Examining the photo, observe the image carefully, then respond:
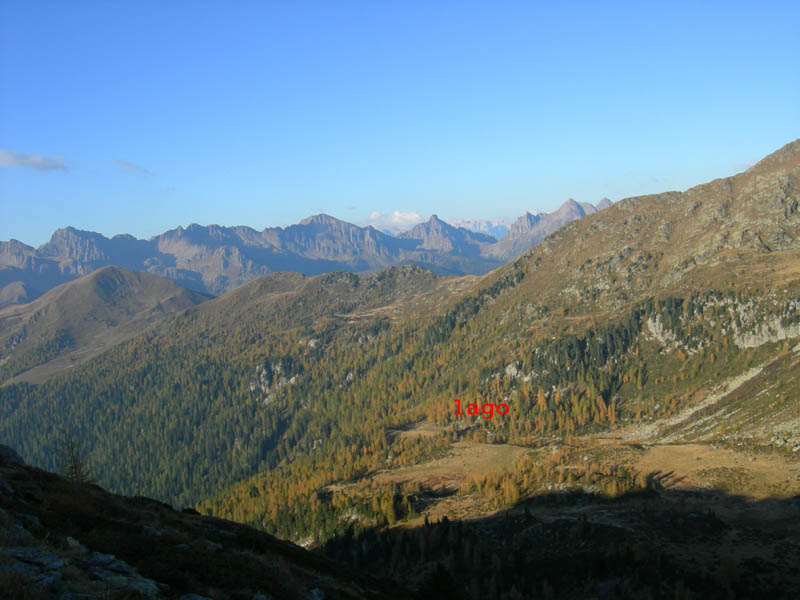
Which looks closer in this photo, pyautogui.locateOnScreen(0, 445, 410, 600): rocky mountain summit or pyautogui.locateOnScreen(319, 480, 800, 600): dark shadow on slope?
pyautogui.locateOnScreen(0, 445, 410, 600): rocky mountain summit

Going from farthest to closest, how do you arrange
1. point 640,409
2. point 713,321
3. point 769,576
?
point 713,321 → point 640,409 → point 769,576

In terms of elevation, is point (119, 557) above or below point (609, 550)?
above

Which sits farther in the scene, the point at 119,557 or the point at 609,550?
the point at 609,550

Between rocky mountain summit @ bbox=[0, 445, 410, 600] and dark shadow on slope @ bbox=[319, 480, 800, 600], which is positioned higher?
rocky mountain summit @ bbox=[0, 445, 410, 600]

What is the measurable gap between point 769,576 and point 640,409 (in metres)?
136

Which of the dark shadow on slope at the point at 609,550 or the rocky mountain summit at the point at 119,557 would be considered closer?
the rocky mountain summit at the point at 119,557

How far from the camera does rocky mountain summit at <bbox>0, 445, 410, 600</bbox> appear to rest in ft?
56.3

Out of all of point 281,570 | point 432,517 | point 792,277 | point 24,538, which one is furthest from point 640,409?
point 24,538

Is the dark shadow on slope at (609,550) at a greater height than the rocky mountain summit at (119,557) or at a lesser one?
lesser

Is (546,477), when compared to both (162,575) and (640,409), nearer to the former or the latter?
(640,409)

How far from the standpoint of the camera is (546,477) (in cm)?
11181

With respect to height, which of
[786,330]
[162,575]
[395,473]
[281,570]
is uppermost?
[162,575]

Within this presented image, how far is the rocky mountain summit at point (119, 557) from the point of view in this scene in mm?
17156

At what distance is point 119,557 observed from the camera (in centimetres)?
2275
